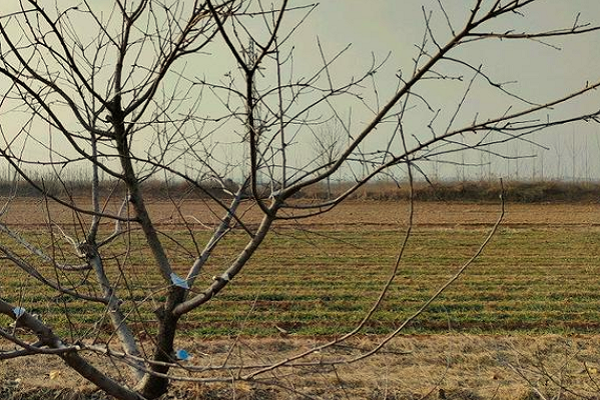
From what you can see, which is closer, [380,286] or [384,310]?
[384,310]

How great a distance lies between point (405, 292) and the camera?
10.1 metres

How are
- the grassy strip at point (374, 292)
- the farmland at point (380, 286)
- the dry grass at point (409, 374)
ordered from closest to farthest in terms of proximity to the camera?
1. the dry grass at point (409, 374)
2. the farmland at point (380, 286)
3. the grassy strip at point (374, 292)

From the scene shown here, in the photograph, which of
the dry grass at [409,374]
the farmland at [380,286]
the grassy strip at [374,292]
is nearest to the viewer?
the dry grass at [409,374]

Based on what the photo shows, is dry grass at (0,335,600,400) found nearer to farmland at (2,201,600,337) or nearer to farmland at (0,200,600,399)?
farmland at (0,200,600,399)

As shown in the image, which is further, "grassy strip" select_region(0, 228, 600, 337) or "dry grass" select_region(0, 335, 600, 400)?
"grassy strip" select_region(0, 228, 600, 337)

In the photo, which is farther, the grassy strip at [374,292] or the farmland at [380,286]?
the grassy strip at [374,292]

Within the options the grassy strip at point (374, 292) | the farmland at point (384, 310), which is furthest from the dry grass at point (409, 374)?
the grassy strip at point (374, 292)

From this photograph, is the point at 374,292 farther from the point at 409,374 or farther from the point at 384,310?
the point at 409,374

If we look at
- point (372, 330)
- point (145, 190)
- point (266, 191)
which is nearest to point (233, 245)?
point (372, 330)

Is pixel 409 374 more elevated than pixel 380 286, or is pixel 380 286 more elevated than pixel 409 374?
pixel 409 374

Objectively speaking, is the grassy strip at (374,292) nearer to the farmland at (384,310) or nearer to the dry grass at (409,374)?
the farmland at (384,310)

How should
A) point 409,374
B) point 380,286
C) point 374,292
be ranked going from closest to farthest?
1. point 409,374
2. point 374,292
3. point 380,286

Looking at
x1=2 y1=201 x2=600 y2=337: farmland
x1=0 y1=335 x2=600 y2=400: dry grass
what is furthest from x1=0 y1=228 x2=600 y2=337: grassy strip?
x1=0 y1=335 x2=600 y2=400: dry grass

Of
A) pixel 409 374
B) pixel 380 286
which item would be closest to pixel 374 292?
pixel 380 286
